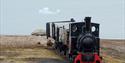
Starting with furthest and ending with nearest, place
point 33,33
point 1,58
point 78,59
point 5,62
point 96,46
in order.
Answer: point 33,33 → point 1,58 → point 5,62 → point 96,46 → point 78,59

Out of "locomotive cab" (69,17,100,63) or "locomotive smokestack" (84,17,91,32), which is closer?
"locomotive cab" (69,17,100,63)

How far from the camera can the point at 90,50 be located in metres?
29.9

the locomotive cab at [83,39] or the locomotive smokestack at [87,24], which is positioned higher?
the locomotive smokestack at [87,24]

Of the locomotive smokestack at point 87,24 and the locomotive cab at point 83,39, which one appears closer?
the locomotive cab at point 83,39

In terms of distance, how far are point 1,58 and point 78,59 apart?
412 inches

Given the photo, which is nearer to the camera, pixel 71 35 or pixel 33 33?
pixel 71 35

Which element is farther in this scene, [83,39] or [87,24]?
[87,24]

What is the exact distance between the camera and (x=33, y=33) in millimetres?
88000

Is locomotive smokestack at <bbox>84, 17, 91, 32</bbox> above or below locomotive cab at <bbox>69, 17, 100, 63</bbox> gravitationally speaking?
above

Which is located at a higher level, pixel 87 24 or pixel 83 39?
pixel 87 24

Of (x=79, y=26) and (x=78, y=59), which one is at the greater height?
(x=79, y=26)

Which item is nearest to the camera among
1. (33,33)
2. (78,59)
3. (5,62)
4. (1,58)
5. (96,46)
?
(78,59)

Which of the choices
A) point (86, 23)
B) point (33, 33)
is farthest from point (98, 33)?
point (33, 33)

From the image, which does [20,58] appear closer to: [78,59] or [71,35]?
[71,35]
